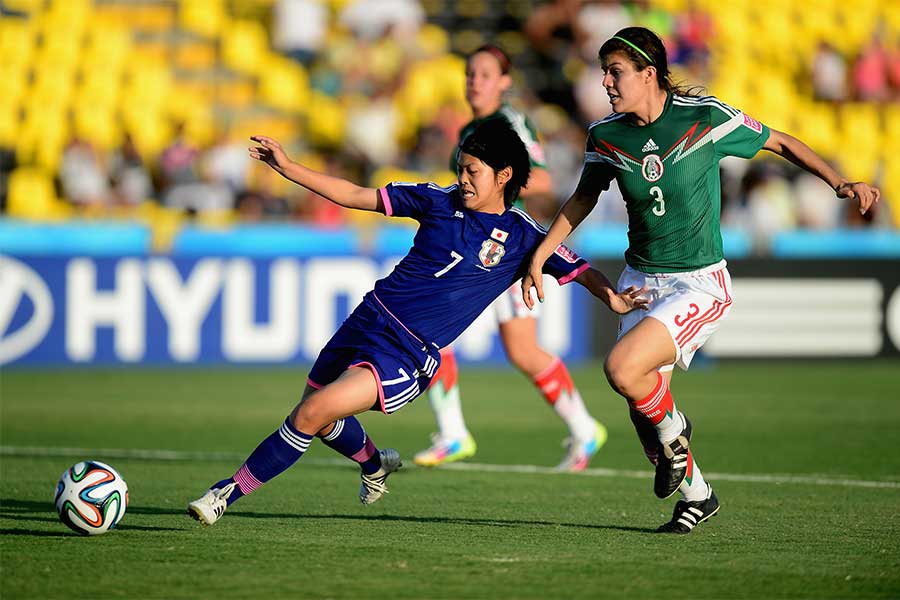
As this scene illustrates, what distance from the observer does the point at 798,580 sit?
538 centimetres

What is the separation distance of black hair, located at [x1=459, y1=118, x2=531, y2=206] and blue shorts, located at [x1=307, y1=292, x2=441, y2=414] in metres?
0.82

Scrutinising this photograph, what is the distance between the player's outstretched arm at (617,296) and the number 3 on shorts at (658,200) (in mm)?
374

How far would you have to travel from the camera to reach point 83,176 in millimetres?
16047

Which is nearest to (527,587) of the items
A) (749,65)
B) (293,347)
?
(293,347)

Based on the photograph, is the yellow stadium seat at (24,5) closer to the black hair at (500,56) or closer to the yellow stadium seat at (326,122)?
the yellow stadium seat at (326,122)

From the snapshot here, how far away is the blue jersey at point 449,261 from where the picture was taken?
21.4 ft

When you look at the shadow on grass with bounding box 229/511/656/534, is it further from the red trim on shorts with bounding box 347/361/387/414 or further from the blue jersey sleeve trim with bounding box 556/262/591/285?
the blue jersey sleeve trim with bounding box 556/262/591/285

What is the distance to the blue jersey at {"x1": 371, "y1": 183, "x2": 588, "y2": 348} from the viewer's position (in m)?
6.54

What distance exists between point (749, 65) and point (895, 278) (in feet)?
20.5

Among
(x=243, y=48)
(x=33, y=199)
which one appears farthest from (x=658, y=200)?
(x=243, y=48)

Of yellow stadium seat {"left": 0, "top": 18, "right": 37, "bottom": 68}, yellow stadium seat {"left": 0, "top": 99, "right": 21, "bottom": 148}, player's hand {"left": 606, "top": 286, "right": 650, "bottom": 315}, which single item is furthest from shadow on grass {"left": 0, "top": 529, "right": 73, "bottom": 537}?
yellow stadium seat {"left": 0, "top": 18, "right": 37, "bottom": 68}

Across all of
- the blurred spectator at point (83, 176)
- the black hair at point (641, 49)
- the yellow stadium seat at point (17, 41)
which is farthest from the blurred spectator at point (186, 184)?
the black hair at point (641, 49)

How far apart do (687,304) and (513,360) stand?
289cm

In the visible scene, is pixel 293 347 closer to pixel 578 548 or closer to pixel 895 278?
pixel 895 278
